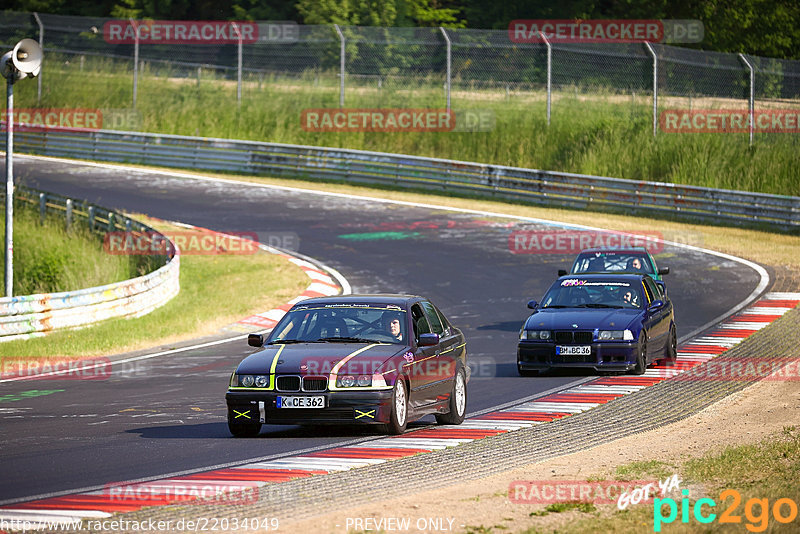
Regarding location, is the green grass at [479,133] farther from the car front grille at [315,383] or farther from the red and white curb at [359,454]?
the car front grille at [315,383]

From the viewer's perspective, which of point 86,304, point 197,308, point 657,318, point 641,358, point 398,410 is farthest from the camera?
point 197,308

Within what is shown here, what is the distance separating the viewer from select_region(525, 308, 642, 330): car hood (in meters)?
16.5

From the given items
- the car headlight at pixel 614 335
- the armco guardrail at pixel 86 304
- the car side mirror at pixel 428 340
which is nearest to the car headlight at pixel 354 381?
the car side mirror at pixel 428 340

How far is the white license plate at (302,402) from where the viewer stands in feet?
36.8

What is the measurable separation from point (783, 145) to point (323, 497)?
1245 inches

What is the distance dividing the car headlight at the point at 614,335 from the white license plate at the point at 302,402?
20.4 ft

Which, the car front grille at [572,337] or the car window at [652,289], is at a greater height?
the car window at [652,289]

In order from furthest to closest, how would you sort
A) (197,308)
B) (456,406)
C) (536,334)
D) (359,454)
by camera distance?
(197,308)
(536,334)
(456,406)
(359,454)

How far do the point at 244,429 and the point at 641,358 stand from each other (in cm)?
667

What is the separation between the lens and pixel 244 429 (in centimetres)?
1158

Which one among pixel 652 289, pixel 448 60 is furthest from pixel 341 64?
pixel 652 289

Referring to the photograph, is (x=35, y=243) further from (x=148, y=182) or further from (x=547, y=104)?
(x=547, y=104)

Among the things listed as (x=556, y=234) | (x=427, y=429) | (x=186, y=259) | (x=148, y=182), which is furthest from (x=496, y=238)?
(x=427, y=429)

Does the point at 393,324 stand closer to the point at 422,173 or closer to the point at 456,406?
the point at 456,406
